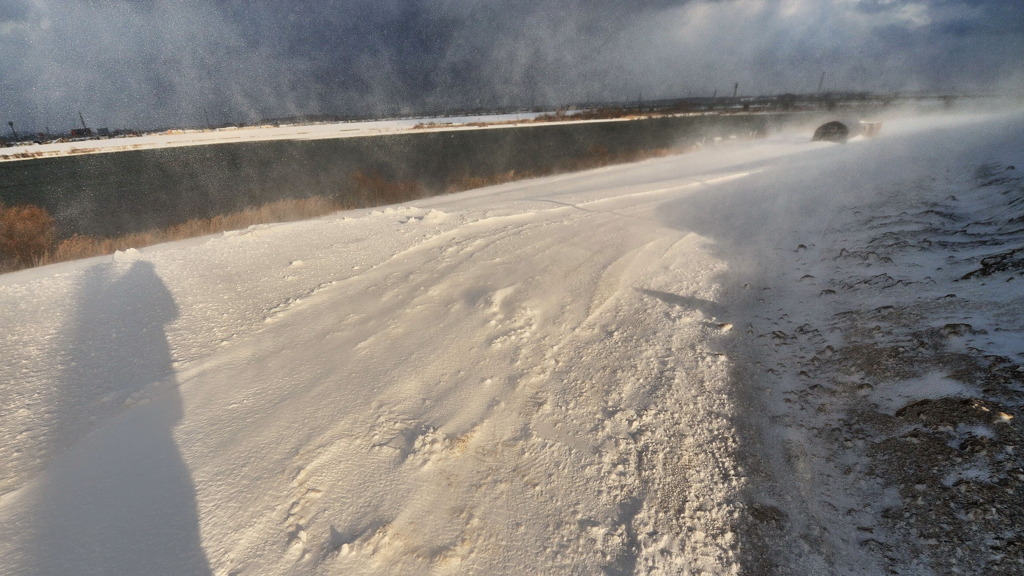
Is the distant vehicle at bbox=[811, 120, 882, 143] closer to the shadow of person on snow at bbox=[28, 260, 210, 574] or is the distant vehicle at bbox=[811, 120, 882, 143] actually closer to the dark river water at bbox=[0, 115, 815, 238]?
the dark river water at bbox=[0, 115, 815, 238]

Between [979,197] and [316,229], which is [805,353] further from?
[316,229]

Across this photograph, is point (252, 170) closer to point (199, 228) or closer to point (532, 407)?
point (199, 228)

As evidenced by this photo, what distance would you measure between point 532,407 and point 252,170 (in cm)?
1029

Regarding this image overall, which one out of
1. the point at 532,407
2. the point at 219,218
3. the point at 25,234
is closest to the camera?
the point at 532,407

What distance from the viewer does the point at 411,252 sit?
6680mm

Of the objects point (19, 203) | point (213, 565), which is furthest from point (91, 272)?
point (213, 565)

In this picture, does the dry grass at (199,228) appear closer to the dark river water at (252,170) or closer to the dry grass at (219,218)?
the dry grass at (219,218)

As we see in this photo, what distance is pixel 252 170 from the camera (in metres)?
10.4

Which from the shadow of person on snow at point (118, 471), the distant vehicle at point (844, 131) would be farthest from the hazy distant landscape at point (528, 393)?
the distant vehicle at point (844, 131)

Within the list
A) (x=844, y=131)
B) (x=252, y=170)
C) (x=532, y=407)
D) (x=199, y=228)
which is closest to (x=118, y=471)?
(x=532, y=407)

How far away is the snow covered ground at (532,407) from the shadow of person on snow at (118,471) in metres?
0.02

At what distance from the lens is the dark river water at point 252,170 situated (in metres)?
8.16

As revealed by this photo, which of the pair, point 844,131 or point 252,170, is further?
point 844,131

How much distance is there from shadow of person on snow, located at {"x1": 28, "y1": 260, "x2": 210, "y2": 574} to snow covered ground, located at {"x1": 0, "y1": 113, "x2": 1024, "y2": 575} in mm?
18
